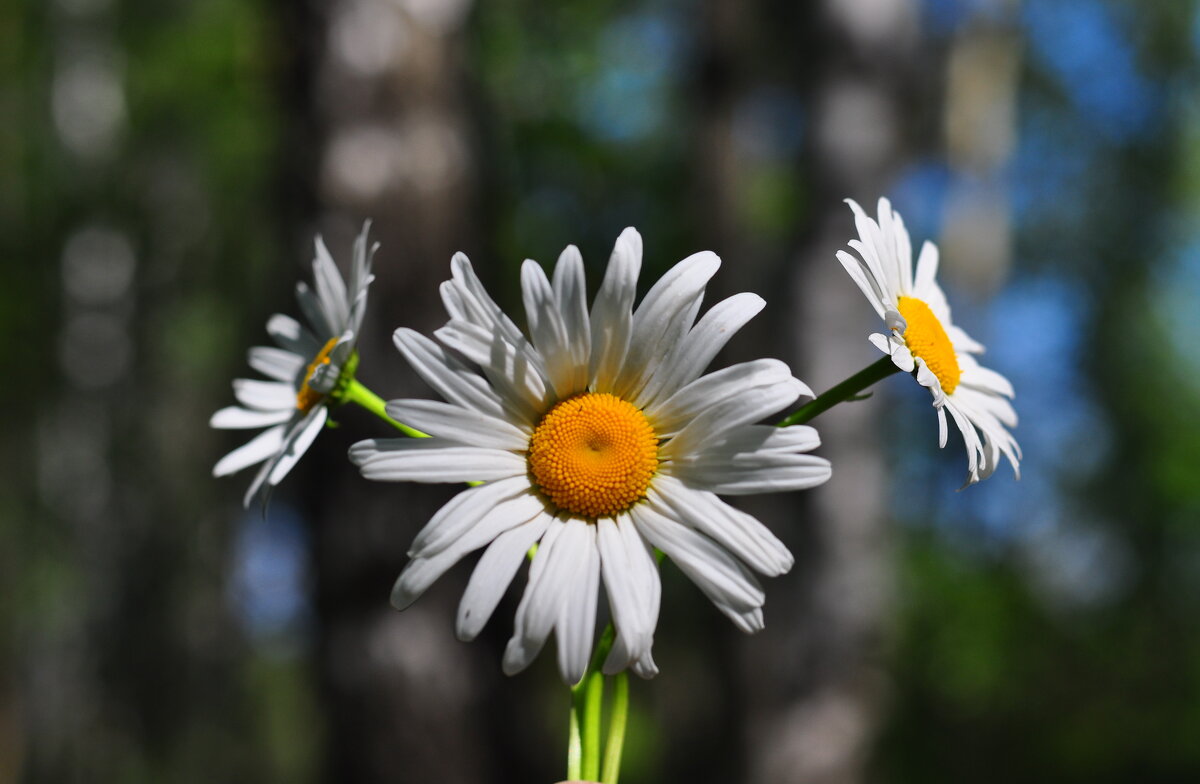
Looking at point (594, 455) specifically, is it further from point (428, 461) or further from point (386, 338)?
point (386, 338)

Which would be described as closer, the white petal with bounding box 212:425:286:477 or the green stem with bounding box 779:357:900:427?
the green stem with bounding box 779:357:900:427

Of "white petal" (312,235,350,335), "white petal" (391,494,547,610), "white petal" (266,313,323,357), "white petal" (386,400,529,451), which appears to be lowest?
"white petal" (391,494,547,610)

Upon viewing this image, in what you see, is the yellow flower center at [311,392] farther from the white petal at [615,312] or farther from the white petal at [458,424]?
the white petal at [615,312]

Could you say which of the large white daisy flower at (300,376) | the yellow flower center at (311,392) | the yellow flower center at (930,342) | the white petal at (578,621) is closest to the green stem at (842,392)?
the yellow flower center at (930,342)

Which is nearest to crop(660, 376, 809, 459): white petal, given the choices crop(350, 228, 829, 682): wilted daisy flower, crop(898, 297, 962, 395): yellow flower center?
crop(350, 228, 829, 682): wilted daisy flower

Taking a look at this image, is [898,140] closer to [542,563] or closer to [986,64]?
[542,563]

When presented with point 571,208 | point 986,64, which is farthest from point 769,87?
point 986,64

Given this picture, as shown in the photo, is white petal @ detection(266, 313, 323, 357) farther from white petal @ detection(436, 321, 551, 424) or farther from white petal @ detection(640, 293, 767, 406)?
white petal @ detection(640, 293, 767, 406)

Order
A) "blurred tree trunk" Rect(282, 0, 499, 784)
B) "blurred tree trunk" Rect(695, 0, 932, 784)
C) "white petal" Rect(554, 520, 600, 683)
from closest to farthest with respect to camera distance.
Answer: "white petal" Rect(554, 520, 600, 683), "blurred tree trunk" Rect(282, 0, 499, 784), "blurred tree trunk" Rect(695, 0, 932, 784)
